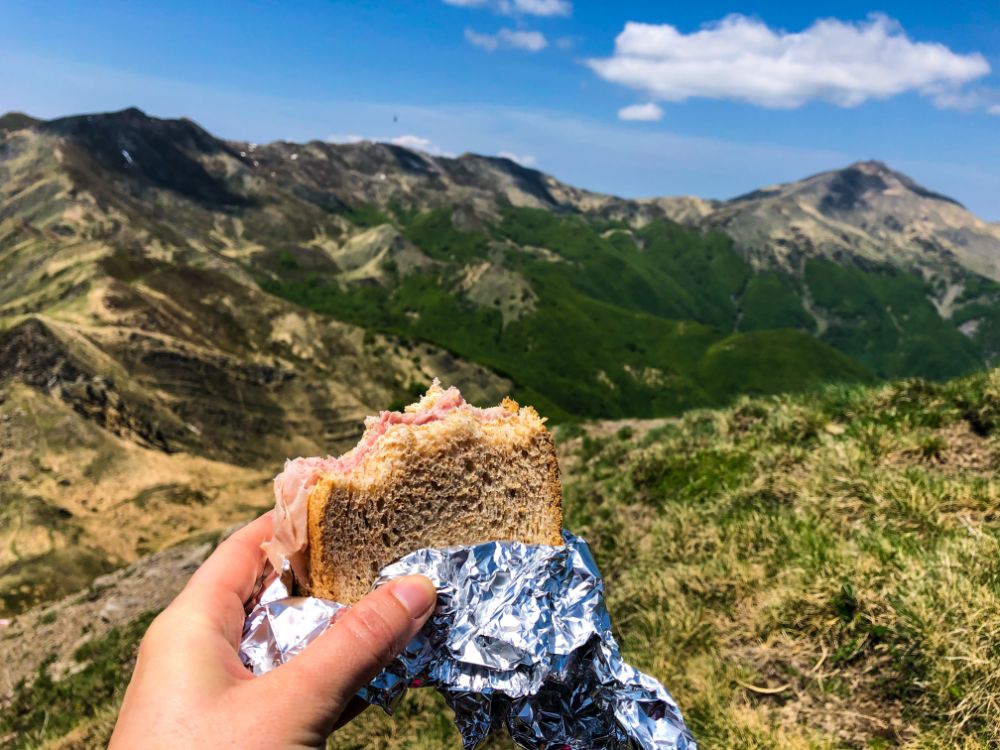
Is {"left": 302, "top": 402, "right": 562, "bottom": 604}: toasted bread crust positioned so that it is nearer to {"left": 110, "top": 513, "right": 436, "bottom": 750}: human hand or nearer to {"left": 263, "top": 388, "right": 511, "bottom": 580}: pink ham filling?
{"left": 263, "top": 388, "right": 511, "bottom": 580}: pink ham filling

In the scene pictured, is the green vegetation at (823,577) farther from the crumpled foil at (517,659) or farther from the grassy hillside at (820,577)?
the crumpled foil at (517,659)

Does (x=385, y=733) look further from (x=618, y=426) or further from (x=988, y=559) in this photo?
(x=618, y=426)

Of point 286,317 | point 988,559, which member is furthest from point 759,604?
point 286,317

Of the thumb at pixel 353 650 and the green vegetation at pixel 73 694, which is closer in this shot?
the thumb at pixel 353 650

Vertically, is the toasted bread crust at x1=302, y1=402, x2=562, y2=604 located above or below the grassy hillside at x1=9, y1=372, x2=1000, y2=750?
above

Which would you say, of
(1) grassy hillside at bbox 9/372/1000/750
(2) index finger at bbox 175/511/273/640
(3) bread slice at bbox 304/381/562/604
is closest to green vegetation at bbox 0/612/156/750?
(1) grassy hillside at bbox 9/372/1000/750

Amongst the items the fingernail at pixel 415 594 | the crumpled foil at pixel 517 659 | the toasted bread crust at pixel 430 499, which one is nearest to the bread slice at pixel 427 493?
the toasted bread crust at pixel 430 499

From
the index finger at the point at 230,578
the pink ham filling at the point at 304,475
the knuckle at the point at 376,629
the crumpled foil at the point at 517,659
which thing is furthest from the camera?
the pink ham filling at the point at 304,475
